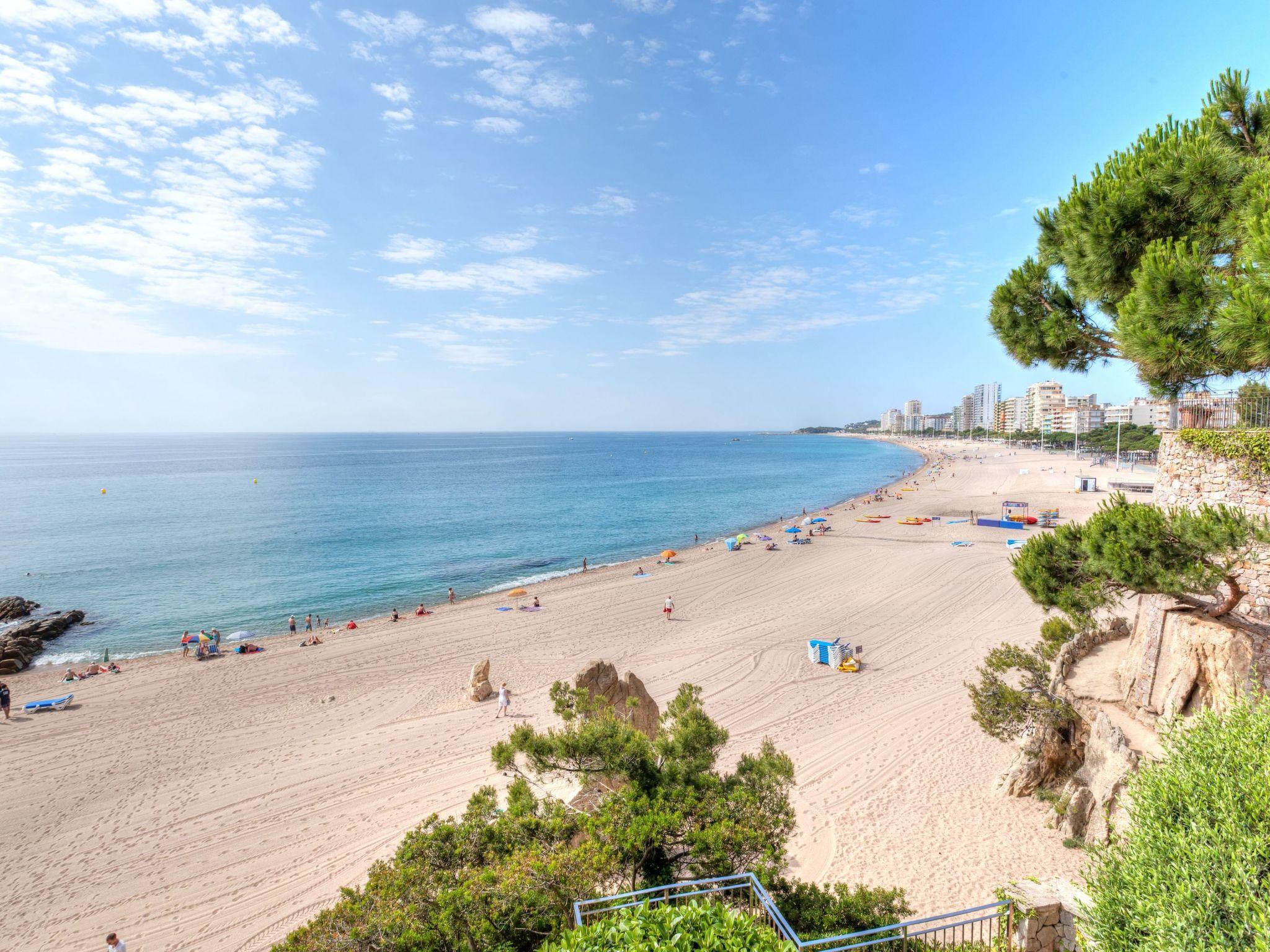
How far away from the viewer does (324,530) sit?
46188mm

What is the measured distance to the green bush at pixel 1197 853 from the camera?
3.31 metres

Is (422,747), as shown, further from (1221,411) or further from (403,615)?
(1221,411)

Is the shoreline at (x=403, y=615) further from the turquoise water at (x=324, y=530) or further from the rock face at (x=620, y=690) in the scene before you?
the rock face at (x=620, y=690)

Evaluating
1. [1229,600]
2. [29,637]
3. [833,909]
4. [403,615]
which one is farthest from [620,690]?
[29,637]

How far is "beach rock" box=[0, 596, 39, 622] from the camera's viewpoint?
27266mm

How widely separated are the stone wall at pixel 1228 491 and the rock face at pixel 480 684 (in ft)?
50.8

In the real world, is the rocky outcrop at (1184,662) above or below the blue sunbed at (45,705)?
above

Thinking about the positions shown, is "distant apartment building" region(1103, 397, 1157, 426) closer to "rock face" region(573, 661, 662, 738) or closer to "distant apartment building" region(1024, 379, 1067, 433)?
"distant apartment building" region(1024, 379, 1067, 433)

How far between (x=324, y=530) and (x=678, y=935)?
164 feet

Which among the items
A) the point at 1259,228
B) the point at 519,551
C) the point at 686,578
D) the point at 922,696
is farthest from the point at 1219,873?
the point at 519,551

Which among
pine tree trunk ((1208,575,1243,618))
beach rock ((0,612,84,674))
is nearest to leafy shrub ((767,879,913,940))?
pine tree trunk ((1208,575,1243,618))

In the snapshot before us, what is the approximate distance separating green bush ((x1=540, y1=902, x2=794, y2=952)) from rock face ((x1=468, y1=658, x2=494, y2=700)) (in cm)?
1310

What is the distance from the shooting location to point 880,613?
71.0 ft

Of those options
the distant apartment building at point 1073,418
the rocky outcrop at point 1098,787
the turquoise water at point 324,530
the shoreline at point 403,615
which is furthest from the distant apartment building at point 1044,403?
the rocky outcrop at point 1098,787
